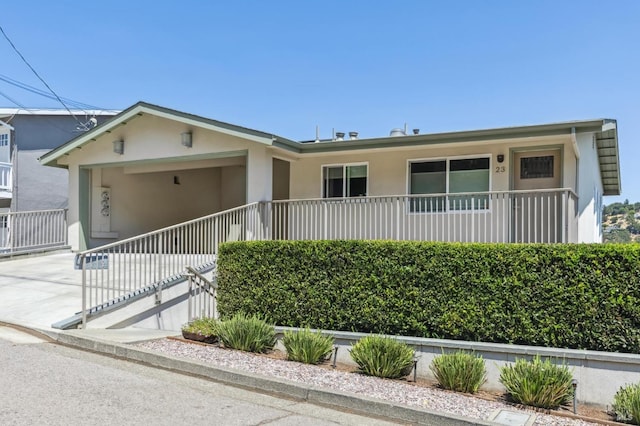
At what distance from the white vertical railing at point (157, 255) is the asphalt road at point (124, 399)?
203 centimetres

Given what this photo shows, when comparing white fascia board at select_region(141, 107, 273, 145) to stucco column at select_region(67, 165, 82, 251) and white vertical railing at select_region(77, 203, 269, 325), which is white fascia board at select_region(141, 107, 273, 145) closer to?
white vertical railing at select_region(77, 203, 269, 325)

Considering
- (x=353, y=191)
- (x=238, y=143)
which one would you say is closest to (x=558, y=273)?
(x=353, y=191)

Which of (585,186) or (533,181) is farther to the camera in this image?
(533,181)

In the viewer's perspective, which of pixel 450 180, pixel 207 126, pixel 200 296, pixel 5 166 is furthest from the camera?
pixel 5 166

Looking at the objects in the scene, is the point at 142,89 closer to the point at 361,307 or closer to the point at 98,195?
the point at 98,195

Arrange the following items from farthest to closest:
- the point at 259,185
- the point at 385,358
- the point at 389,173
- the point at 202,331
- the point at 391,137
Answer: the point at 389,173 < the point at 259,185 < the point at 391,137 < the point at 202,331 < the point at 385,358

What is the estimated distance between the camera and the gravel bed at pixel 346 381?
17.6 feet

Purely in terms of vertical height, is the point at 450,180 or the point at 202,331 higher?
the point at 450,180

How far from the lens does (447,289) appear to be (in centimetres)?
720

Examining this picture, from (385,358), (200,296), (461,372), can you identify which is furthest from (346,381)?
(200,296)

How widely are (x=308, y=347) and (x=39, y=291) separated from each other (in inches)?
266

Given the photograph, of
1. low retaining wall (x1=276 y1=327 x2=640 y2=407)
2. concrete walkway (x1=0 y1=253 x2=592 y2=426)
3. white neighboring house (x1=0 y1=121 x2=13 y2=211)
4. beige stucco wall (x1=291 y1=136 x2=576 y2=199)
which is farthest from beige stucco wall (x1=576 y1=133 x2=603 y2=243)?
white neighboring house (x1=0 y1=121 x2=13 y2=211)

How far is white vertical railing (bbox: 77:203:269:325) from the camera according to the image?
8703mm

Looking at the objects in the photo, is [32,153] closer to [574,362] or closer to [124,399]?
[124,399]
